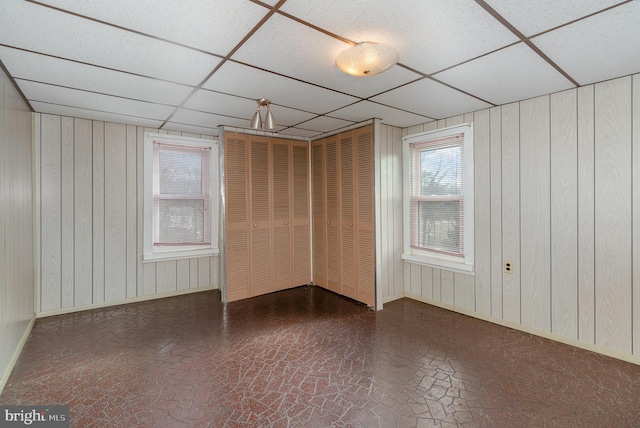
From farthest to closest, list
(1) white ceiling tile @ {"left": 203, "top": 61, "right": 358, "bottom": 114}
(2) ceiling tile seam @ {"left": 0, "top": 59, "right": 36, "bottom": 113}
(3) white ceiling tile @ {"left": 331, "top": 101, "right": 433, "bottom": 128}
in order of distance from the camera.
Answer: (3) white ceiling tile @ {"left": 331, "top": 101, "right": 433, "bottom": 128}
(1) white ceiling tile @ {"left": 203, "top": 61, "right": 358, "bottom": 114}
(2) ceiling tile seam @ {"left": 0, "top": 59, "right": 36, "bottom": 113}

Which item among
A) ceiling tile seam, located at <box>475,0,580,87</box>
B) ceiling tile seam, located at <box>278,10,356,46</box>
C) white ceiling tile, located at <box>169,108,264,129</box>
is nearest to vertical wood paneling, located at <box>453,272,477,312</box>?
ceiling tile seam, located at <box>475,0,580,87</box>

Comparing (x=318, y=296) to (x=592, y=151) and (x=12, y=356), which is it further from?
(x=592, y=151)

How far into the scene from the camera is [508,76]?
2.59 meters

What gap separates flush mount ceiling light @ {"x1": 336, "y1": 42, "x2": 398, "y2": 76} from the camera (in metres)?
2.02

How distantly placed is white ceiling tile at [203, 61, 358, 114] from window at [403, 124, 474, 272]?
1502 mm

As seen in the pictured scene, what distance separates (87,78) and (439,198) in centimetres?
394

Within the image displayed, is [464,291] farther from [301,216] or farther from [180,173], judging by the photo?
[180,173]

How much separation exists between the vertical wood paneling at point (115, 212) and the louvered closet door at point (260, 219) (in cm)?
171

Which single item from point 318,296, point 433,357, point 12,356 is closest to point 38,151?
point 12,356

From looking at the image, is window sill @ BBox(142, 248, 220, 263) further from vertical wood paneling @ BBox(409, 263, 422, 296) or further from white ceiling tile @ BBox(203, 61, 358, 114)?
vertical wood paneling @ BBox(409, 263, 422, 296)

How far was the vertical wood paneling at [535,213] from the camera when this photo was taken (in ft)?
10.2

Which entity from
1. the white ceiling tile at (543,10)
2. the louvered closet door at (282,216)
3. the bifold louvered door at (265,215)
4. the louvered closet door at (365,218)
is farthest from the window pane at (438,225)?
the white ceiling tile at (543,10)

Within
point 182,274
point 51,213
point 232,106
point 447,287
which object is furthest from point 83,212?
point 447,287

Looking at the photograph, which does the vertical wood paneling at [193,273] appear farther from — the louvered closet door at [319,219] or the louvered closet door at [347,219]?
the louvered closet door at [347,219]
